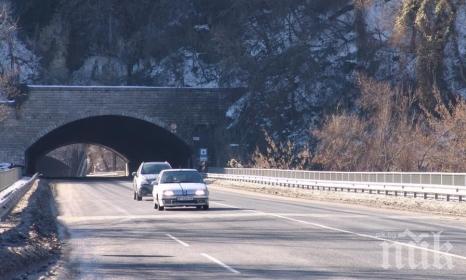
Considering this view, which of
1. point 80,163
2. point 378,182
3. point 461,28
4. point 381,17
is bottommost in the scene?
point 378,182

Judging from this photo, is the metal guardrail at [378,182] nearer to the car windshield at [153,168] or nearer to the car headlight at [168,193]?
the car windshield at [153,168]

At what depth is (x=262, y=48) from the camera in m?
84.9

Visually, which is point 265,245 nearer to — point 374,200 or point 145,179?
point 374,200

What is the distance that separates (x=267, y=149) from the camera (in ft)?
242

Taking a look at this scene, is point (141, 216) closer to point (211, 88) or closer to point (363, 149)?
point (363, 149)

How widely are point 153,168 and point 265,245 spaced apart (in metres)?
24.0

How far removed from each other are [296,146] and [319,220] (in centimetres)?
4724

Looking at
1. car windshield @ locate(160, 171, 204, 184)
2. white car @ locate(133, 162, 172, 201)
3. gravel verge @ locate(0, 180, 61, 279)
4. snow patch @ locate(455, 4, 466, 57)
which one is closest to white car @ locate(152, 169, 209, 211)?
car windshield @ locate(160, 171, 204, 184)

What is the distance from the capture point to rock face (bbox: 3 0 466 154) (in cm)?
7100

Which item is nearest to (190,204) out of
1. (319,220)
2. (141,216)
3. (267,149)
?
(141,216)

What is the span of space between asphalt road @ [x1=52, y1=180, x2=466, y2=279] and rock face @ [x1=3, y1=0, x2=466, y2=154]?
3970cm

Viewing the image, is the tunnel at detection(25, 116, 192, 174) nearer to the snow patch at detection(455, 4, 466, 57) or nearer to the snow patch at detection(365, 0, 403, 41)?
the snow patch at detection(365, 0, 403, 41)

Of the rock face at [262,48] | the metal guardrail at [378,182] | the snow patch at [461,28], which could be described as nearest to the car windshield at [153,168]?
the metal guardrail at [378,182]

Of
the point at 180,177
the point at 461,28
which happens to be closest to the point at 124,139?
the point at 461,28
